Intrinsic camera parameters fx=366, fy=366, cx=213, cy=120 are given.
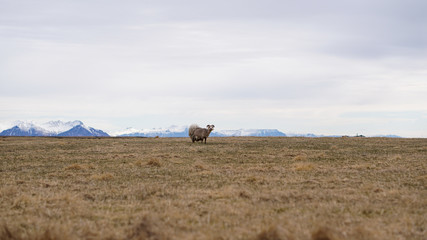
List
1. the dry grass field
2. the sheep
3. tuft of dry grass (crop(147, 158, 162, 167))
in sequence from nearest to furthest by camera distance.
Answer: the dry grass field → tuft of dry grass (crop(147, 158, 162, 167)) → the sheep

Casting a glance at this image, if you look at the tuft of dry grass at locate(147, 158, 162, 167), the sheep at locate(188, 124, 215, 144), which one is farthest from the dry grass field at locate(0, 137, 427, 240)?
the sheep at locate(188, 124, 215, 144)

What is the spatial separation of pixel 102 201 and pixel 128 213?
2.23m

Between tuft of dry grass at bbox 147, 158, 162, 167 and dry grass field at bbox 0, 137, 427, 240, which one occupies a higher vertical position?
tuft of dry grass at bbox 147, 158, 162, 167

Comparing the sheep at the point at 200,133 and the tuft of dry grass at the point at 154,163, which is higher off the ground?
the sheep at the point at 200,133

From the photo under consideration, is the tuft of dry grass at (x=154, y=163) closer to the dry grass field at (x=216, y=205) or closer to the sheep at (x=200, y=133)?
the dry grass field at (x=216, y=205)

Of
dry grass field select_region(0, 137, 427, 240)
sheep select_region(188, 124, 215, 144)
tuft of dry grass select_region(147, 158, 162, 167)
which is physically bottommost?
dry grass field select_region(0, 137, 427, 240)

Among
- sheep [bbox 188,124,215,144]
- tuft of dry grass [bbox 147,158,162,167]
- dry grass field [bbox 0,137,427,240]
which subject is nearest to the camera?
dry grass field [bbox 0,137,427,240]

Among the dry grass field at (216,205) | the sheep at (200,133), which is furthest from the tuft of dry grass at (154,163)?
the sheep at (200,133)

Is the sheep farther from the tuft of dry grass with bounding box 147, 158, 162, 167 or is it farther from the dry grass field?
the dry grass field

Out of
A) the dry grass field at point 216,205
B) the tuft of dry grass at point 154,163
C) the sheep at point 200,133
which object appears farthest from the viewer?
the sheep at point 200,133

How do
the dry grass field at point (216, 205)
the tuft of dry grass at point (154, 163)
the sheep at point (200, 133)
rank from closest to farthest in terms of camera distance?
the dry grass field at point (216, 205)
the tuft of dry grass at point (154, 163)
the sheep at point (200, 133)

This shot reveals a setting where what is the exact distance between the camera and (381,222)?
9.27 metres

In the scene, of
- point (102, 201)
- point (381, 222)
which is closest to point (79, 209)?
point (102, 201)

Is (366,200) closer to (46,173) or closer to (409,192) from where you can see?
(409,192)
